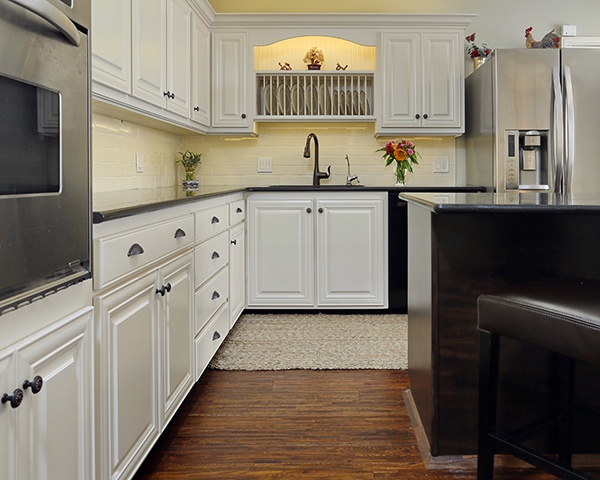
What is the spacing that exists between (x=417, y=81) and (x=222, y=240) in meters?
2.01

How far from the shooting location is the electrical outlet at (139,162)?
10.9ft

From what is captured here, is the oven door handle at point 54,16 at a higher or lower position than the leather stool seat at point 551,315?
higher

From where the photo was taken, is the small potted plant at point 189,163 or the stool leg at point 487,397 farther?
the small potted plant at point 189,163

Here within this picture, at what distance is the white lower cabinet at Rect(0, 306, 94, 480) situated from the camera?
37.0 inches

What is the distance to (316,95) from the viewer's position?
4312 mm

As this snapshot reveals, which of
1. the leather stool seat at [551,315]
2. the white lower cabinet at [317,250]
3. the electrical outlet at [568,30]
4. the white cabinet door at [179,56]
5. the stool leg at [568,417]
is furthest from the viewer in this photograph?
the electrical outlet at [568,30]

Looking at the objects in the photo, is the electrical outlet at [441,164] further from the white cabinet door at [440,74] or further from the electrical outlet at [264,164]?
Result: the electrical outlet at [264,164]

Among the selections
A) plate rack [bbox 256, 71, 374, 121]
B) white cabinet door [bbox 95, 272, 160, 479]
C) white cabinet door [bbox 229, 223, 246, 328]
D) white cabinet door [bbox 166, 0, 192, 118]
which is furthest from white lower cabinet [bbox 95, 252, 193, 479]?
plate rack [bbox 256, 71, 374, 121]

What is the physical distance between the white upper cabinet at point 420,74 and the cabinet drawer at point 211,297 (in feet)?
5.95

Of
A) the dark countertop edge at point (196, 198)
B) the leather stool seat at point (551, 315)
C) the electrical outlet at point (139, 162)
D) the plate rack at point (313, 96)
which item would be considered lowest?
the leather stool seat at point (551, 315)

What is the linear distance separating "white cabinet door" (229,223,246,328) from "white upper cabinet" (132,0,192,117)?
0.78 m

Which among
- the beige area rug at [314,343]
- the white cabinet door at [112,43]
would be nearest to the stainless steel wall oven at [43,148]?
the white cabinet door at [112,43]

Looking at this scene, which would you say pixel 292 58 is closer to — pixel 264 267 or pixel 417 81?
pixel 417 81

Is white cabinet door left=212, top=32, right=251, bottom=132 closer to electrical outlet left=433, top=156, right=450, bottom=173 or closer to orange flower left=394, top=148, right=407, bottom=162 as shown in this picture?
orange flower left=394, top=148, right=407, bottom=162
